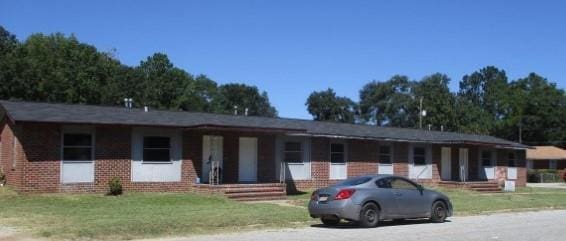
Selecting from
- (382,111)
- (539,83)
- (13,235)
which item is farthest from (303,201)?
(382,111)

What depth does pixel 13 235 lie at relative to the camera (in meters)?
14.0

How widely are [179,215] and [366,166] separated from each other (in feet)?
55.5

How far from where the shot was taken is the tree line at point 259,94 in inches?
2184

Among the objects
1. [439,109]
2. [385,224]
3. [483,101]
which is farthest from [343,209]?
[483,101]

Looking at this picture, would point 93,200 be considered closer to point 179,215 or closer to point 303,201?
point 179,215

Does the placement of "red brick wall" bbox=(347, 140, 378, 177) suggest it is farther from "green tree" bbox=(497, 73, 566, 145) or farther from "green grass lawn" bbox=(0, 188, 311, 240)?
"green tree" bbox=(497, 73, 566, 145)

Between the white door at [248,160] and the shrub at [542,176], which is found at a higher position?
the white door at [248,160]

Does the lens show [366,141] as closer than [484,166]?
Yes

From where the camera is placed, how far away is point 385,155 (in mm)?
35062

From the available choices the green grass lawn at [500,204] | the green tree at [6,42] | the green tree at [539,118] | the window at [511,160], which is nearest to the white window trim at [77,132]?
the green grass lawn at [500,204]

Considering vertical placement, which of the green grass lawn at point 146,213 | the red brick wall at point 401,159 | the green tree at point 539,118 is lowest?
the green grass lawn at point 146,213

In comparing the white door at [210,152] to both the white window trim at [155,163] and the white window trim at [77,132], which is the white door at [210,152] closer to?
the white window trim at [155,163]

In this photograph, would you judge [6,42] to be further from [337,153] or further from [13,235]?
[13,235]

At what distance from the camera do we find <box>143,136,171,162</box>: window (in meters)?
26.1
